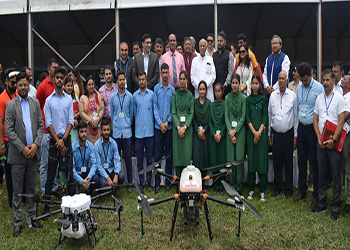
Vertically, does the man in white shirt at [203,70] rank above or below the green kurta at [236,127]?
above

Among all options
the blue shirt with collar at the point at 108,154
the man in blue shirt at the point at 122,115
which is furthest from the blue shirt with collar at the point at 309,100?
the blue shirt with collar at the point at 108,154

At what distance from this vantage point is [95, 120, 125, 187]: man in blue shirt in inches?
229

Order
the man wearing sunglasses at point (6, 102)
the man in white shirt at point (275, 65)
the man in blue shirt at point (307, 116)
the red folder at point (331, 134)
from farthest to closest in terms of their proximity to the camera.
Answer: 1. the man in white shirt at point (275, 65)
2. the man in blue shirt at point (307, 116)
3. the man wearing sunglasses at point (6, 102)
4. the red folder at point (331, 134)

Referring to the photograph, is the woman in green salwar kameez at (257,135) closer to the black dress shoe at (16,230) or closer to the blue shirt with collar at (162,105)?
the blue shirt with collar at (162,105)

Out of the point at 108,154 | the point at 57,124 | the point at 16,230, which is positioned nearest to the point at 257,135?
the point at 108,154

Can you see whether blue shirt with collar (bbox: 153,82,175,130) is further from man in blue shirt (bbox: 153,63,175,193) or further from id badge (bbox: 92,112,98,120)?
id badge (bbox: 92,112,98,120)

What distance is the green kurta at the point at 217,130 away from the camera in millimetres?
5965

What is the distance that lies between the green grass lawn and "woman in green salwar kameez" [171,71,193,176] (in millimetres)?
1039

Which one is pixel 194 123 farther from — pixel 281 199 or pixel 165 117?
pixel 281 199

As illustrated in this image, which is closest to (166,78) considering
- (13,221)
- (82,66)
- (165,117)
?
(165,117)

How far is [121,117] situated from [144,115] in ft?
1.46

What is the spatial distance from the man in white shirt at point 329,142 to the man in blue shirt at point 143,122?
2.89 metres

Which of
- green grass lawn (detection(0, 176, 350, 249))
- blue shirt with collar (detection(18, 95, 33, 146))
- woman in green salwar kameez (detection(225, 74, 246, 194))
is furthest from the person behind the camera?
woman in green salwar kameez (detection(225, 74, 246, 194))

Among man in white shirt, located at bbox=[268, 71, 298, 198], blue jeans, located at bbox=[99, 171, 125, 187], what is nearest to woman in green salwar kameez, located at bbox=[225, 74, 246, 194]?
man in white shirt, located at bbox=[268, 71, 298, 198]
